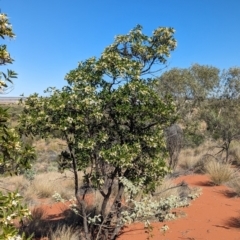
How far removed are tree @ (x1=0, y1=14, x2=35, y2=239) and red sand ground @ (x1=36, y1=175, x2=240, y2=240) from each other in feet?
15.4

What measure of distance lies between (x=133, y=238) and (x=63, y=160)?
2470mm

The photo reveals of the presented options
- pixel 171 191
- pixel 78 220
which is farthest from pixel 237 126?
pixel 78 220

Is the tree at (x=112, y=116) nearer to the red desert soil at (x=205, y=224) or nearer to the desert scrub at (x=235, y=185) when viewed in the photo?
the red desert soil at (x=205, y=224)

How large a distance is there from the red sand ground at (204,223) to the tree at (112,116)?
1.50 metres

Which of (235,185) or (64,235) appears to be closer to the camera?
(64,235)

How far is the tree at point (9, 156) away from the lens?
2.65 metres

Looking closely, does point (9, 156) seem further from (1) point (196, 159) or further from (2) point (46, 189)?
(1) point (196, 159)

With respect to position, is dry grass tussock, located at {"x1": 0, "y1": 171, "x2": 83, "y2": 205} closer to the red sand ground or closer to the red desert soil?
the red sand ground

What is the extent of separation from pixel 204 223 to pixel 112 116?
4.02m

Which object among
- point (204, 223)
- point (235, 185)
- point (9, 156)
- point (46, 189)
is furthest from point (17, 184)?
point (9, 156)

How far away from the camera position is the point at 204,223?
7992mm

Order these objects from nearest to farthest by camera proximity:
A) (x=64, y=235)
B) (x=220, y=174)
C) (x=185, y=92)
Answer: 1. (x=64, y=235)
2. (x=220, y=174)
3. (x=185, y=92)

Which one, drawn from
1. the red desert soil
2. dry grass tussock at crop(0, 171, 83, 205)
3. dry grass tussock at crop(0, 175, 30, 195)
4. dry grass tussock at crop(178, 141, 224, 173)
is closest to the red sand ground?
the red desert soil

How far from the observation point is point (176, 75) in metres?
26.0
